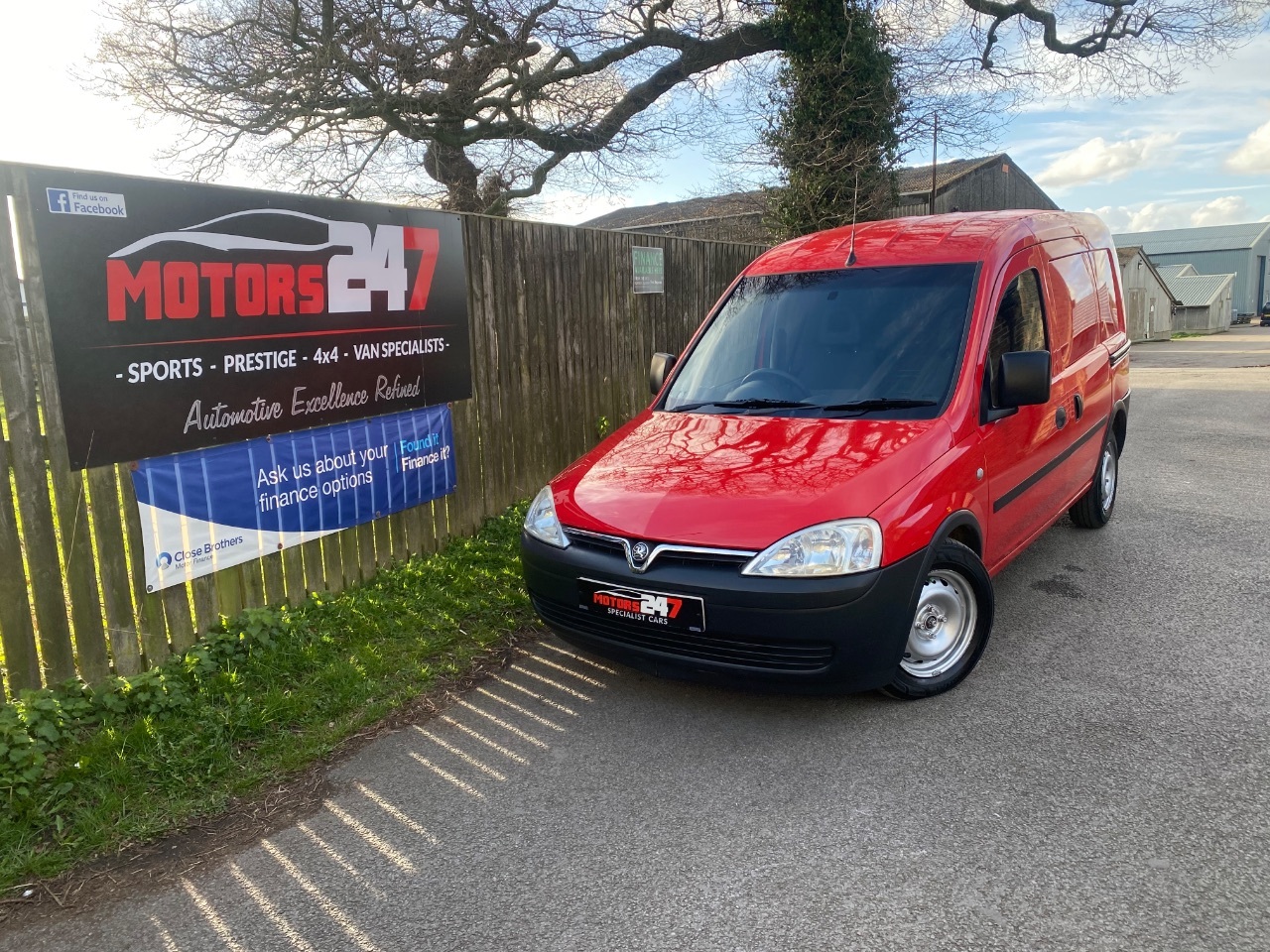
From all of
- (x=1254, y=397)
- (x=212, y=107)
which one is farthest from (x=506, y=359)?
(x=1254, y=397)

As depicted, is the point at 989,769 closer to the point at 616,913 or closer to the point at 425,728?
the point at 616,913

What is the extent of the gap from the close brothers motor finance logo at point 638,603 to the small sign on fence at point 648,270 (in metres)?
5.25

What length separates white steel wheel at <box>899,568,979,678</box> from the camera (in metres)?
3.91

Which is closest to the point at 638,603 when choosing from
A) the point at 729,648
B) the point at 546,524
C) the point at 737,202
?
the point at 729,648

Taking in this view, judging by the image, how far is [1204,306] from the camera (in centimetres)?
5469

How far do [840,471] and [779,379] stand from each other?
1.14m

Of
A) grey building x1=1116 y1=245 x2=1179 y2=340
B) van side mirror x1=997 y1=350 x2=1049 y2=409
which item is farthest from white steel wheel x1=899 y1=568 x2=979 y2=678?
grey building x1=1116 y1=245 x2=1179 y2=340

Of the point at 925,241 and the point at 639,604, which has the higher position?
the point at 925,241

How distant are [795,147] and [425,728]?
519 inches

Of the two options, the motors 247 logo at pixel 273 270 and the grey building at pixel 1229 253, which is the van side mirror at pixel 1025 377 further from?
the grey building at pixel 1229 253

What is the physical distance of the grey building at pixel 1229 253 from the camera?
7838cm

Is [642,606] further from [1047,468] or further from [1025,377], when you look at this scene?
[1047,468]

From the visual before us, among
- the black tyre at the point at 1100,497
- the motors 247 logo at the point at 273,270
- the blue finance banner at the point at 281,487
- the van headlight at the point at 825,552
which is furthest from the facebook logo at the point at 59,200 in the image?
the black tyre at the point at 1100,497

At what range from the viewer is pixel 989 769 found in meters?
3.32
